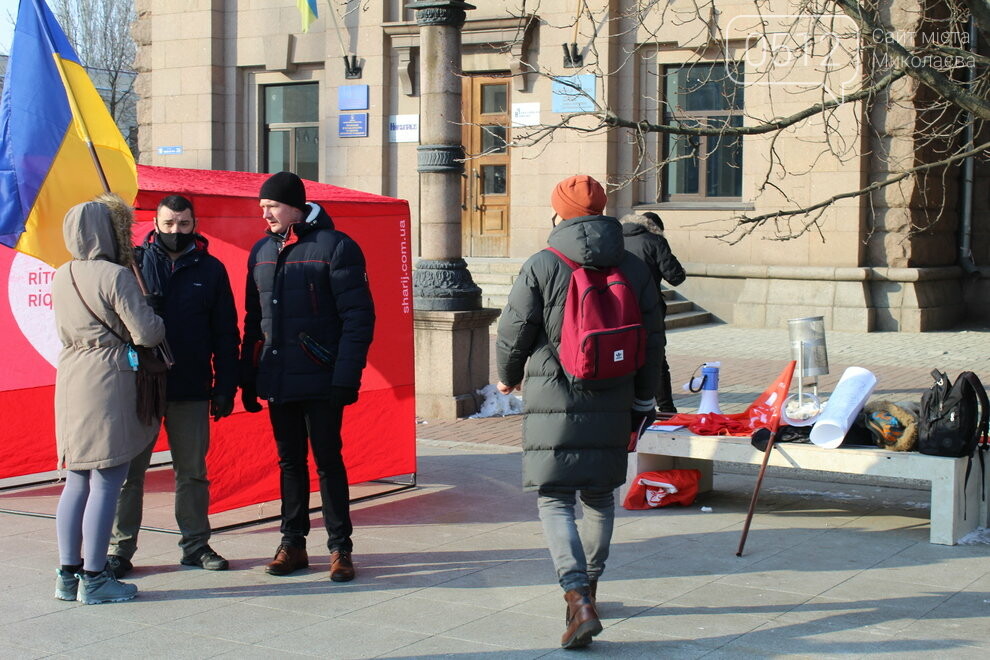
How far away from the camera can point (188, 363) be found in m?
5.65

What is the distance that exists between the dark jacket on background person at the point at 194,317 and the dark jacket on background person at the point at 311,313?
0.28 meters

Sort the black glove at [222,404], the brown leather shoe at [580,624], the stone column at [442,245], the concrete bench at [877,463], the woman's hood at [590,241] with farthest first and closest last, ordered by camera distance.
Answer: the stone column at [442,245], the concrete bench at [877,463], the black glove at [222,404], the woman's hood at [590,241], the brown leather shoe at [580,624]

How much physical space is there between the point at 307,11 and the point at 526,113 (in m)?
4.36

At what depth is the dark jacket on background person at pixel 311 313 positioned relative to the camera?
5461 mm

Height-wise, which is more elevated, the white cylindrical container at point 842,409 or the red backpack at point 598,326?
the red backpack at point 598,326

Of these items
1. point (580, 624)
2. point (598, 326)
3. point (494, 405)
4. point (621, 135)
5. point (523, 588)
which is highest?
point (621, 135)

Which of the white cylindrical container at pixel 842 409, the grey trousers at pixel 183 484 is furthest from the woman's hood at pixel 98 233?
the white cylindrical container at pixel 842 409

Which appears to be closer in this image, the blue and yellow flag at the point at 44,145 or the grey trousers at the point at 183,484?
the grey trousers at the point at 183,484

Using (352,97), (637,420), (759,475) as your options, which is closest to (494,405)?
(759,475)

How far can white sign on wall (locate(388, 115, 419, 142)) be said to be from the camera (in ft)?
66.6

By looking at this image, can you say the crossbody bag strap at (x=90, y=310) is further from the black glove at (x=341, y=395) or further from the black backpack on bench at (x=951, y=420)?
the black backpack on bench at (x=951, y=420)

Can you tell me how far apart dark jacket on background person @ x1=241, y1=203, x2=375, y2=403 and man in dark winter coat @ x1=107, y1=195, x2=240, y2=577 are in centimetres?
31

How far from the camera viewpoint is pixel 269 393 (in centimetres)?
554

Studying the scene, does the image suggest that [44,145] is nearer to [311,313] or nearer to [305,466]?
[311,313]
